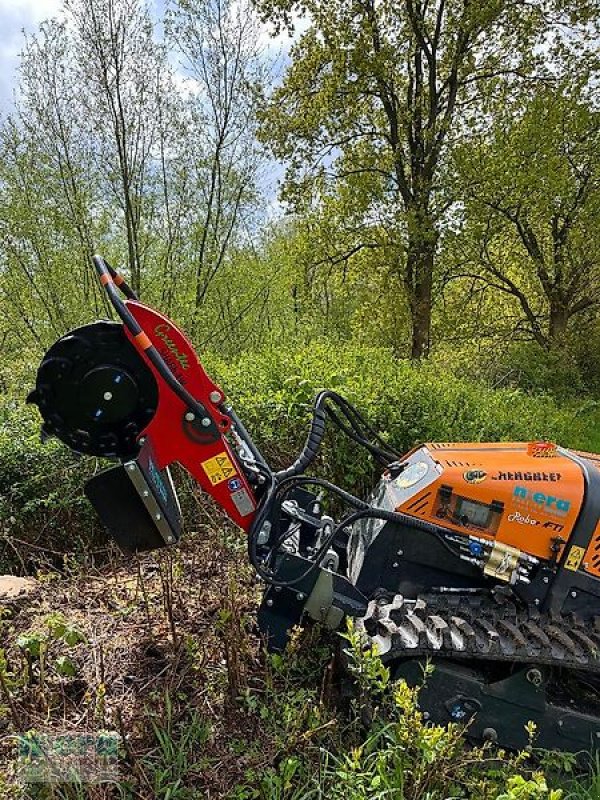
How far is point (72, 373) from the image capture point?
2424mm

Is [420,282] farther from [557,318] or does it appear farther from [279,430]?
[279,430]

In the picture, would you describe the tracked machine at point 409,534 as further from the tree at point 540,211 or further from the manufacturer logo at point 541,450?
the tree at point 540,211

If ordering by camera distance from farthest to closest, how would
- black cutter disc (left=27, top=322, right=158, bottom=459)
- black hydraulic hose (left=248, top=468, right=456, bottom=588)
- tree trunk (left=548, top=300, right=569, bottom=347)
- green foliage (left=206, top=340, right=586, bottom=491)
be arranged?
tree trunk (left=548, top=300, right=569, bottom=347) < green foliage (left=206, top=340, right=586, bottom=491) < black hydraulic hose (left=248, top=468, right=456, bottom=588) < black cutter disc (left=27, top=322, right=158, bottom=459)

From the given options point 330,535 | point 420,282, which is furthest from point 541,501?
point 420,282

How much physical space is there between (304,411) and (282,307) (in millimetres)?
7473

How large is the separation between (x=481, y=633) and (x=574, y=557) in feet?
1.73

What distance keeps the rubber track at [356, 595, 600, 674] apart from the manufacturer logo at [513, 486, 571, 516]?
1.42ft

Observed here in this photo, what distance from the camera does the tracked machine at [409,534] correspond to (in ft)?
8.16

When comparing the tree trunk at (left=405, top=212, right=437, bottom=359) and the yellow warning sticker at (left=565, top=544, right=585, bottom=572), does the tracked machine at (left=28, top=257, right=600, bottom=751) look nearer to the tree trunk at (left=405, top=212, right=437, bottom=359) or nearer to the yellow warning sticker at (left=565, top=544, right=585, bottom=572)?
the yellow warning sticker at (left=565, top=544, right=585, bottom=572)

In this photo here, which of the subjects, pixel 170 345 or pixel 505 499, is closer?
pixel 170 345

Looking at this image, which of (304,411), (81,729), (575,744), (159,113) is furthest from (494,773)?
(159,113)

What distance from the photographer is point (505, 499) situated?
275 centimetres

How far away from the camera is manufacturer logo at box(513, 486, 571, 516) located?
2699 millimetres

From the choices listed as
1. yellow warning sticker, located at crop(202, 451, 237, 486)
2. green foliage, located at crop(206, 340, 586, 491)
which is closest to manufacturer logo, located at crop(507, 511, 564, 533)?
yellow warning sticker, located at crop(202, 451, 237, 486)
